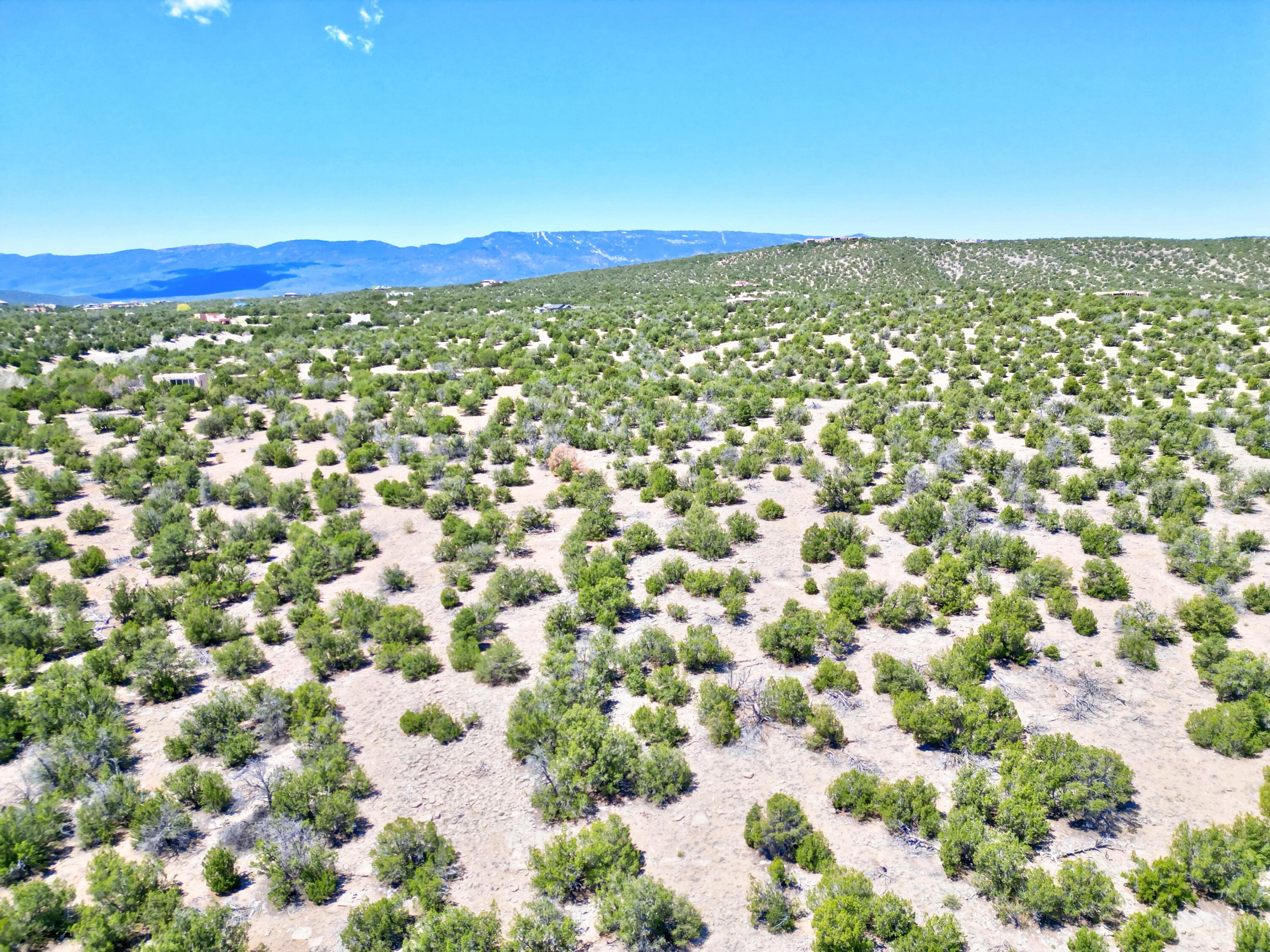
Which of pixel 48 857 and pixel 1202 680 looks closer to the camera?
pixel 48 857

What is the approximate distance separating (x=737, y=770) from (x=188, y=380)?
29.7 metres

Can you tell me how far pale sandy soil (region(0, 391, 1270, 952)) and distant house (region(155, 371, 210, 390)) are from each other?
1691 cm

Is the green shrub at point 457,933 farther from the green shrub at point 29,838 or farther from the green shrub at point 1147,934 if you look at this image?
the green shrub at point 1147,934

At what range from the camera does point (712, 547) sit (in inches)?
492

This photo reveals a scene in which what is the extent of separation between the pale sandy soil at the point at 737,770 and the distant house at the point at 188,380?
55.5ft

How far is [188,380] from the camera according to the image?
2612 cm

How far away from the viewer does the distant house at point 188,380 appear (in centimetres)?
2586

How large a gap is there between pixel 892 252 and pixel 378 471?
81161mm

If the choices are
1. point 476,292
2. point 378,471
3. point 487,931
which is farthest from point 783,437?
point 476,292

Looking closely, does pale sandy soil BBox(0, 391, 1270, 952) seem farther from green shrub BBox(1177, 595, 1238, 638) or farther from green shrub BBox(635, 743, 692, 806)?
green shrub BBox(1177, 595, 1238, 638)

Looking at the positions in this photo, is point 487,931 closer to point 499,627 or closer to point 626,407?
point 499,627

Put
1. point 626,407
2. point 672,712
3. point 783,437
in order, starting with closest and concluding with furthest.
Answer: point 672,712 < point 783,437 < point 626,407

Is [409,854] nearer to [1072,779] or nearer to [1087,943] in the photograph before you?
[1087,943]

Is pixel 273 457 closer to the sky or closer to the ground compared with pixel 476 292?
closer to the ground
